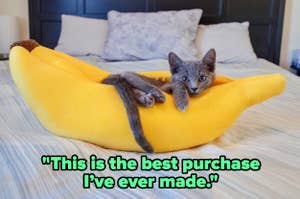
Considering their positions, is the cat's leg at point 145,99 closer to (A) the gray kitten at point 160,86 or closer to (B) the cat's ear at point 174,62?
(A) the gray kitten at point 160,86

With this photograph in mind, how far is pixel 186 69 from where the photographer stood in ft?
3.51

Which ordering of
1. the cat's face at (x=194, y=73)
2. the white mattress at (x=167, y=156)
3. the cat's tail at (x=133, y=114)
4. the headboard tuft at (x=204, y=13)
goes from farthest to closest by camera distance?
the headboard tuft at (x=204, y=13), the cat's face at (x=194, y=73), the cat's tail at (x=133, y=114), the white mattress at (x=167, y=156)

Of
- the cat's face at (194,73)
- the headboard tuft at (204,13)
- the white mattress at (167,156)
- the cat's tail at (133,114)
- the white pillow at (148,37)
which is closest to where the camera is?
the white mattress at (167,156)

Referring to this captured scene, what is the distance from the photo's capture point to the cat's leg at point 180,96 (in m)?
0.95

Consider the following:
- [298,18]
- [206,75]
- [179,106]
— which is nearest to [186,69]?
[206,75]

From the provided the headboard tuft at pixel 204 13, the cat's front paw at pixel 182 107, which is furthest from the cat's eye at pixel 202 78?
the headboard tuft at pixel 204 13

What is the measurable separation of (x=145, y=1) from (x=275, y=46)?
1.16 meters

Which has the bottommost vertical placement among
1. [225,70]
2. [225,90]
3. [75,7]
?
[225,70]

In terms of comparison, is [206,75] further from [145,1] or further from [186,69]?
[145,1]

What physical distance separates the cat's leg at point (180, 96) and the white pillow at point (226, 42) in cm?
160

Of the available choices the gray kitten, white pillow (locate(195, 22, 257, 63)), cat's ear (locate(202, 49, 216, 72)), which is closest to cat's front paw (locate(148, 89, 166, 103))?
the gray kitten

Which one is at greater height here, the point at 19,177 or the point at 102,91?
the point at 102,91

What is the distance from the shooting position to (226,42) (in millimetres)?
2629

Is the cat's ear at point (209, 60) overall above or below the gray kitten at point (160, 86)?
above
